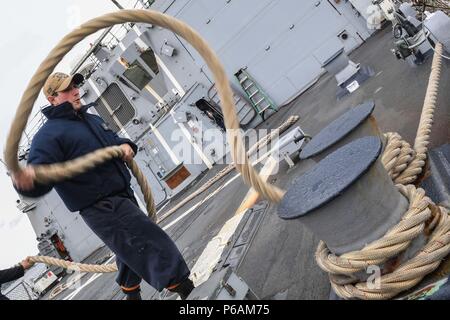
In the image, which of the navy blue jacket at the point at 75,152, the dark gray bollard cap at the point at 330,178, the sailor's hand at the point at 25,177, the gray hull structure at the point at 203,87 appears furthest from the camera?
the gray hull structure at the point at 203,87

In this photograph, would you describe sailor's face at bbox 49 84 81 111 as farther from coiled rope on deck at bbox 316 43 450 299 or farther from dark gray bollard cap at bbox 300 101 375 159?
coiled rope on deck at bbox 316 43 450 299

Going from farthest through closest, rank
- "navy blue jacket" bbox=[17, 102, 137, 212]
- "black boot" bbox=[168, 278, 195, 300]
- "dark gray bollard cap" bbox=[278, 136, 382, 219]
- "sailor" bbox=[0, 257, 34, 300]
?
"sailor" bbox=[0, 257, 34, 300]
"black boot" bbox=[168, 278, 195, 300]
"navy blue jacket" bbox=[17, 102, 137, 212]
"dark gray bollard cap" bbox=[278, 136, 382, 219]

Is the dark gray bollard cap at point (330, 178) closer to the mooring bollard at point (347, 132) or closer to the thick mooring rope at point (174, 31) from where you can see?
the thick mooring rope at point (174, 31)

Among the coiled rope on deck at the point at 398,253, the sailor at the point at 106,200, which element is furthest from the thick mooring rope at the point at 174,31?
the sailor at the point at 106,200

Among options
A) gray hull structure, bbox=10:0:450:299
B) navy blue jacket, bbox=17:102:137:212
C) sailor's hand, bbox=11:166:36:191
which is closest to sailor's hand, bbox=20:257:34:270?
gray hull structure, bbox=10:0:450:299

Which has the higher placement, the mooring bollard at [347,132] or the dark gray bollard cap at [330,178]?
the dark gray bollard cap at [330,178]

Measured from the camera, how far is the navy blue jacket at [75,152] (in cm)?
219

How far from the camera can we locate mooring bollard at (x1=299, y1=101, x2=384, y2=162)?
6.97 ft

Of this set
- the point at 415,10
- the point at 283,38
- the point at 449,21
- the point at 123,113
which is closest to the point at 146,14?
the point at 449,21

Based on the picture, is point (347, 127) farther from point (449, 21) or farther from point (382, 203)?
point (449, 21)

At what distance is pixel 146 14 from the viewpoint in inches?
59.2

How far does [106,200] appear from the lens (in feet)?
7.73

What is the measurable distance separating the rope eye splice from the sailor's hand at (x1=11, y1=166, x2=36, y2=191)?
4.13 feet

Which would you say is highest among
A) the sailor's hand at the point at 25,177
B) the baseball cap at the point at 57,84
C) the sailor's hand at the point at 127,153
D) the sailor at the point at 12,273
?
the baseball cap at the point at 57,84
